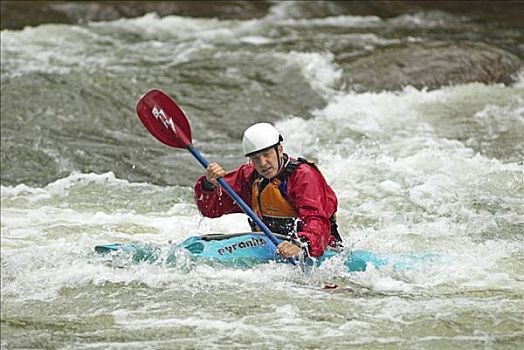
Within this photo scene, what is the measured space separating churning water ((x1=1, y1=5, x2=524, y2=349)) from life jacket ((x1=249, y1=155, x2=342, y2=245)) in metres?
0.25

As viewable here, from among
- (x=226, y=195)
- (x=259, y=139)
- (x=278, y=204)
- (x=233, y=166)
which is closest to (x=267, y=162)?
(x=259, y=139)

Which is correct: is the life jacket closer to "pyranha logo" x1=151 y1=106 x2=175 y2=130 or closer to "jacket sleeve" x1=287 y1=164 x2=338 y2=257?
"jacket sleeve" x1=287 y1=164 x2=338 y2=257

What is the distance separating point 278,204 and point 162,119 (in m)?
0.97

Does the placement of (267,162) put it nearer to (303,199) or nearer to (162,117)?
(303,199)

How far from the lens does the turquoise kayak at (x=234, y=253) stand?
235 inches

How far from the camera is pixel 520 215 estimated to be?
7582 mm

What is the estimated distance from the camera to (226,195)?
6098mm

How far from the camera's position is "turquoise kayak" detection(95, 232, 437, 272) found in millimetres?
5980

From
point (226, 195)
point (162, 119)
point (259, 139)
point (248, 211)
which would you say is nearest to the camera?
point (259, 139)

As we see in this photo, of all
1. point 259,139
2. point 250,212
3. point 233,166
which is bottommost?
point 233,166

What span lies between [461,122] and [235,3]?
583 centimetres

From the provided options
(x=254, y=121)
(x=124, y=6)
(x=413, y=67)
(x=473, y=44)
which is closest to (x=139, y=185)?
(x=254, y=121)

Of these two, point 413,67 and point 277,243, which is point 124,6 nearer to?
point 413,67

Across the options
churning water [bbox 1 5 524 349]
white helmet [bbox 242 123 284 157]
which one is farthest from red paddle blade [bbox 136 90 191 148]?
churning water [bbox 1 5 524 349]
